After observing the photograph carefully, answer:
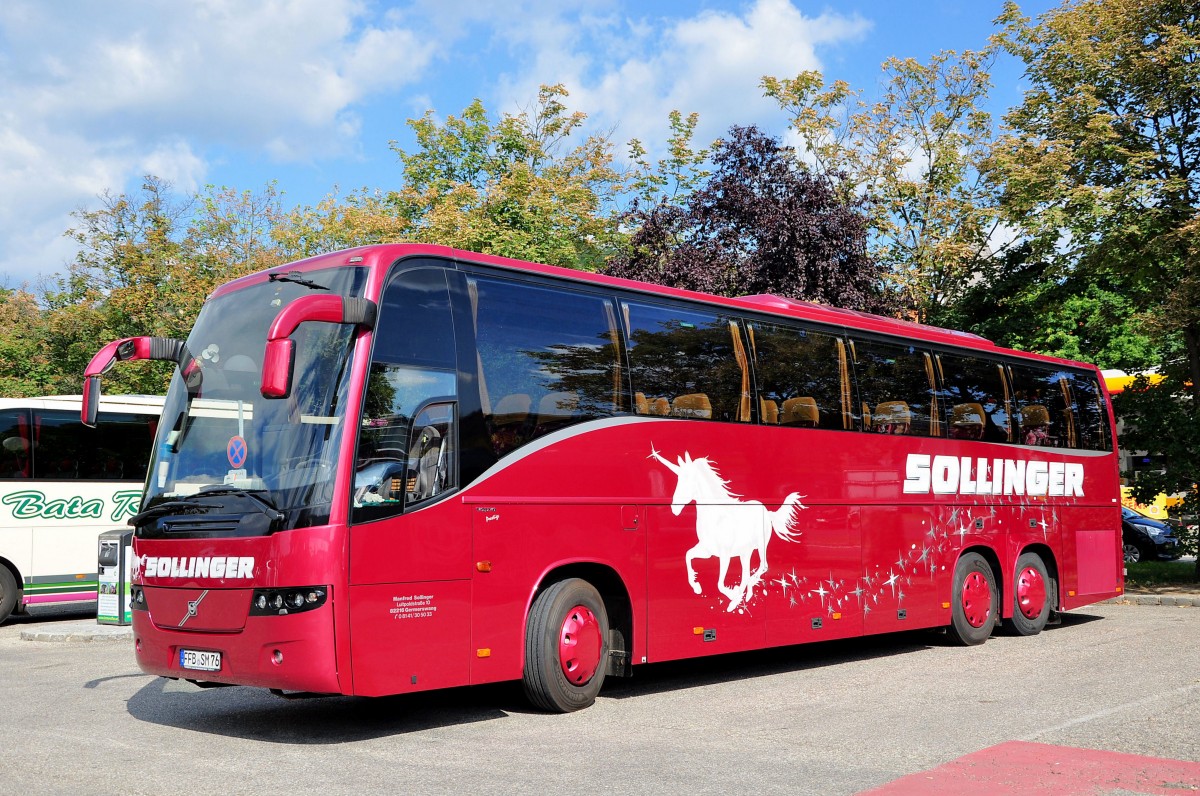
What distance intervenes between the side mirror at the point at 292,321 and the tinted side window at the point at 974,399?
27.2ft

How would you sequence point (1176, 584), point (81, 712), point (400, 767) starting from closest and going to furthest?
1. point (400, 767)
2. point (81, 712)
3. point (1176, 584)

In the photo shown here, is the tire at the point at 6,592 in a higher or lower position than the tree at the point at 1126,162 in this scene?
lower

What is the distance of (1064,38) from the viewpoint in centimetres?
2275

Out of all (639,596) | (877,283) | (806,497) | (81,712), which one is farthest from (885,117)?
(81,712)

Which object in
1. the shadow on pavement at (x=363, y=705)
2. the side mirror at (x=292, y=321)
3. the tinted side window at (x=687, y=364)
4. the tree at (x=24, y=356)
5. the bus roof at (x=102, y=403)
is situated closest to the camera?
the side mirror at (x=292, y=321)

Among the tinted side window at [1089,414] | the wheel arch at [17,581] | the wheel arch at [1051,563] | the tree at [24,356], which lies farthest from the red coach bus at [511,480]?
the tree at [24,356]

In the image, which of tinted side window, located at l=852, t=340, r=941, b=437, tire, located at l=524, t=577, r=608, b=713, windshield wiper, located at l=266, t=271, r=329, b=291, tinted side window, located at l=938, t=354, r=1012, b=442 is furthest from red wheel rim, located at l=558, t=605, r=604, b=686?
tinted side window, located at l=938, t=354, r=1012, b=442

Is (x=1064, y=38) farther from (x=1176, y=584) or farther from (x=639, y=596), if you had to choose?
(x=639, y=596)

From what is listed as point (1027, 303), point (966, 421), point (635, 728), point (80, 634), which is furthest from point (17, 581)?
point (1027, 303)

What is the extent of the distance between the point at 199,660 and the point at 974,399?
32.8 ft

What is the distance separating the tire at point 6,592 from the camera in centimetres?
1738

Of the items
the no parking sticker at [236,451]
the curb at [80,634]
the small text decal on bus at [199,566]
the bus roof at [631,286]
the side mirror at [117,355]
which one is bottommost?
the curb at [80,634]

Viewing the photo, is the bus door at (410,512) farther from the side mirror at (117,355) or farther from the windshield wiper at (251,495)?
the side mirror at (117,355)

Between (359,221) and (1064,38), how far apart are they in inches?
660
